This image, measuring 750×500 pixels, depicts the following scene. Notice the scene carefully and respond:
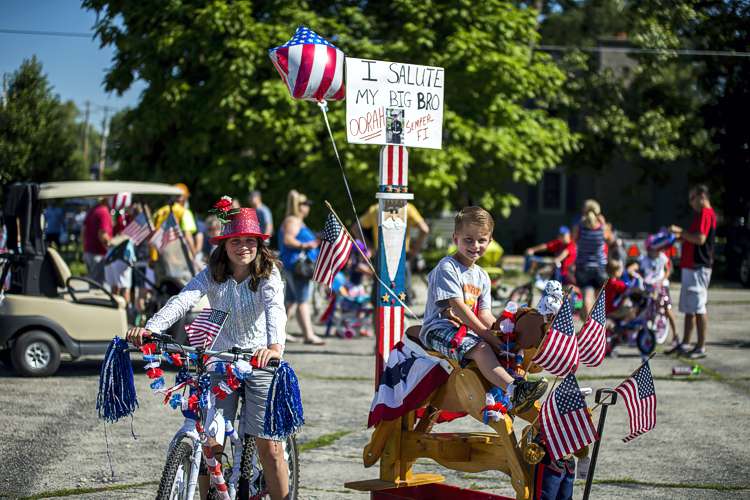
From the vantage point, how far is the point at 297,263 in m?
12.7

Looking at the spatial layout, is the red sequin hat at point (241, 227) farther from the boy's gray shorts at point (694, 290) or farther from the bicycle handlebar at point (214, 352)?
the boy's gray shorts at point (694, 290)

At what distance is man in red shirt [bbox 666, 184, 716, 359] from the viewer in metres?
11.5

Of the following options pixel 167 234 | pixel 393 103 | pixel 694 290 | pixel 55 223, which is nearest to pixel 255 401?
pixel 393 103

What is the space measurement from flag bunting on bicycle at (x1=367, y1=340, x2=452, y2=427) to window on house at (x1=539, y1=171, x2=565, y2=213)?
3470 centimetres

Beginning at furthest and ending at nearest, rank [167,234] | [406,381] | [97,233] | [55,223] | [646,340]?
[55,223] < [97,233] < [646,340] < [167,234] < [406,381]

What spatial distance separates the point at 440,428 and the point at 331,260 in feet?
8.23

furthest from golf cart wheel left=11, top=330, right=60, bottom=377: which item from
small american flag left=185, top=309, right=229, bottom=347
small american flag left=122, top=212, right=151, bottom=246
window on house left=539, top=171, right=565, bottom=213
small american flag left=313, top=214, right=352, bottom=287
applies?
window on house left=539, top=171, right=565, bottom=213

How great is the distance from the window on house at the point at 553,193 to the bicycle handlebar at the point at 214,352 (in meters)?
35.7

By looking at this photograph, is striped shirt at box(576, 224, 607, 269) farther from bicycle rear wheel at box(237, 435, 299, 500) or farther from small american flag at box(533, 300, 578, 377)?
small american flag at box(533, 300, 578, 377)

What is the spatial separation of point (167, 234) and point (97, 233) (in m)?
3.20

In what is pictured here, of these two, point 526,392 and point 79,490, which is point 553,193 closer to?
point 79,490

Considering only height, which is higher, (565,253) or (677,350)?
(565,253)

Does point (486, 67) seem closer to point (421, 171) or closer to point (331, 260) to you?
point (421, 171)

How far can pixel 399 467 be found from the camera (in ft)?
18.2
